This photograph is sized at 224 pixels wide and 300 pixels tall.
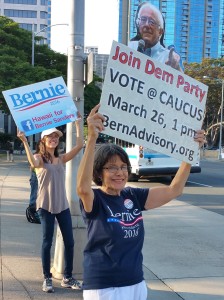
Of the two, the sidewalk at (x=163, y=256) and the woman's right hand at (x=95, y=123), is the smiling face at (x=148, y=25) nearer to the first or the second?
the woman's right hand at (x=95, y=123)

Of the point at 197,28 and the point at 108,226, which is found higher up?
the point at 197,28

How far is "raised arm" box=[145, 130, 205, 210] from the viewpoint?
2.82 m

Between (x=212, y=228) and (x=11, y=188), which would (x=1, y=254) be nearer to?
(x=212, y=228)

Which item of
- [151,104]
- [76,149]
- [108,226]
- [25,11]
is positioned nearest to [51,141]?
[76,149]

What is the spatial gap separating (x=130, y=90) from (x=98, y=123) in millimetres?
458

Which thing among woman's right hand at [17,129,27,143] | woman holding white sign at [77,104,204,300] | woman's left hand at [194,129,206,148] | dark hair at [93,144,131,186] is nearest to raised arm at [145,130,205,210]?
woman's left hand at [194,129,206,148]

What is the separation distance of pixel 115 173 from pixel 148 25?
2546 millimetres

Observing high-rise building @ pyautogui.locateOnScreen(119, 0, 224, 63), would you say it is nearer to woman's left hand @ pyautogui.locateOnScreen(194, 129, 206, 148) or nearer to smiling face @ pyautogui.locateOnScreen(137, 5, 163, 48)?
smiling face @ pyautogui.locateOnScreen(137, 5, 163, 48)

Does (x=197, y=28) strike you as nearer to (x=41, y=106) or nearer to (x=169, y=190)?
(x=41, y=106)

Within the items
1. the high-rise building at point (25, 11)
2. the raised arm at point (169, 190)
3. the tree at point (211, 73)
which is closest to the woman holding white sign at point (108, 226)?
the raised arm at point (169, 190)

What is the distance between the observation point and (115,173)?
255cm

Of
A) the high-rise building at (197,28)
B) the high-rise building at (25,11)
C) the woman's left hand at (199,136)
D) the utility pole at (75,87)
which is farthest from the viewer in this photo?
the high-rise building at (25,11)

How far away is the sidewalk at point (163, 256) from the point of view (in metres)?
4.73

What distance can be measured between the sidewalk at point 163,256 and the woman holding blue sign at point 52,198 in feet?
0.83
